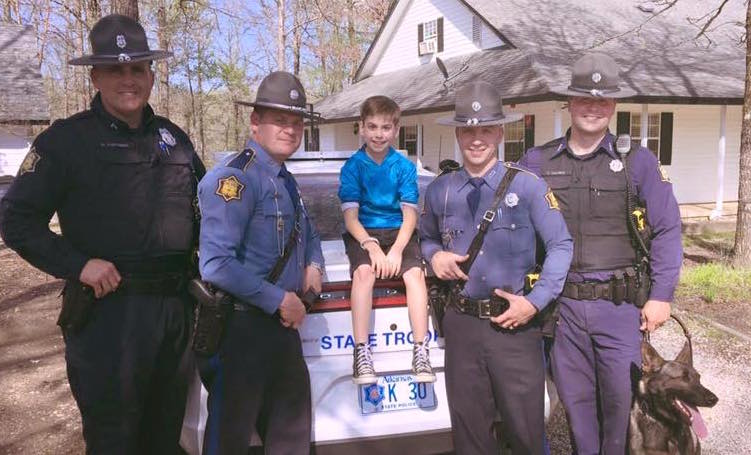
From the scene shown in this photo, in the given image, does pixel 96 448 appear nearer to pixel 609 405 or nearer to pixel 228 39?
pixel 609 405

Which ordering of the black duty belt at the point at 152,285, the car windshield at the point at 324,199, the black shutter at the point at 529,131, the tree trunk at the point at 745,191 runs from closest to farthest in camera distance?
the black duty belt at the point at 152,285 → the car windshield at the point at 324,199 → the tree trunk at the point at 745,191 → the black shutter at the point at 529,131

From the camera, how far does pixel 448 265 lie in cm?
270

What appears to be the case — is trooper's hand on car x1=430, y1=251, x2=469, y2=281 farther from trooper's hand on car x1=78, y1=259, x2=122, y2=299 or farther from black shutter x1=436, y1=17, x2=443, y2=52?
black shutter x1=436, y1=17, x2=443, y2=52

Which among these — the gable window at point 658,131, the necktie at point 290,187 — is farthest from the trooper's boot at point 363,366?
the gable window at point 658,131

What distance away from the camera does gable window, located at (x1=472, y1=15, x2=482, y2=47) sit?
57.9ft

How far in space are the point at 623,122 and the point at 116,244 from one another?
51.7 feet

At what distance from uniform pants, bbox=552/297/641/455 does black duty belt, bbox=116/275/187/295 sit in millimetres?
1722

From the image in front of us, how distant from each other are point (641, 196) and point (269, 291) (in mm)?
1719

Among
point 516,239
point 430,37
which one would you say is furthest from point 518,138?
point 516,239

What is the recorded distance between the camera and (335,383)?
2.69 meters

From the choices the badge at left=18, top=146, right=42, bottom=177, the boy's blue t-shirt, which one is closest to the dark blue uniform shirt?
the boy's blue t-shirt

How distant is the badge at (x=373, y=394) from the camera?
2.67 m

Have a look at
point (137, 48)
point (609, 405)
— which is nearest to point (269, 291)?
point (137, 48)

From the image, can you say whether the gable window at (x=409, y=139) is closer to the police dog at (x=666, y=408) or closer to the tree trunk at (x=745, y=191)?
the tree trunk at (x=745, y=191)
